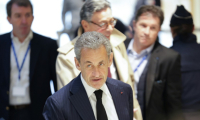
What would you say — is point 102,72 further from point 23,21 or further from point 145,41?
point 23,21

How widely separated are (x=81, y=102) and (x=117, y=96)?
27cm

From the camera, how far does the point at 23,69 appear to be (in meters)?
3.29

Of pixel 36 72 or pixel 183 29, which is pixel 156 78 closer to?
pixel 183 29

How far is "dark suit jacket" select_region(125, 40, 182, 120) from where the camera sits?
10.4ft

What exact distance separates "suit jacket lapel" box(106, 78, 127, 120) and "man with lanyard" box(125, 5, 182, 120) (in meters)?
1.13

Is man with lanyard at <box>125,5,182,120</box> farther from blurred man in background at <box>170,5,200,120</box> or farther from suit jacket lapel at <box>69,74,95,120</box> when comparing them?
suit jacket lapel at <box>69,74,95,120</box>

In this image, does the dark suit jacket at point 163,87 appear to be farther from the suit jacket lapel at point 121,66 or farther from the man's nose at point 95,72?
the man's nose at point 95,72

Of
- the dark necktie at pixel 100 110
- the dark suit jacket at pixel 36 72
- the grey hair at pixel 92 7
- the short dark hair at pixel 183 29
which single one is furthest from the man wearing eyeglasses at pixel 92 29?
the short dark hair at pixel 183 29

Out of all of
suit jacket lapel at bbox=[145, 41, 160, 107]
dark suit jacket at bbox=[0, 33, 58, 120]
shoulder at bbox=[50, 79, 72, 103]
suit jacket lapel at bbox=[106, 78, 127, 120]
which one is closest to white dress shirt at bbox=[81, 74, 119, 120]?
suit jacket lapel at bbox=[106, 78, 127, 120]

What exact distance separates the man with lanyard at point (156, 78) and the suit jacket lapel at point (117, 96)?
44.5 inches

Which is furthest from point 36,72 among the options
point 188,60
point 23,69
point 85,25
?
point 188,60

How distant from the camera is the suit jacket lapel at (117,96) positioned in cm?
203

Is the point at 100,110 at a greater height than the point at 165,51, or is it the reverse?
the point at 100,110

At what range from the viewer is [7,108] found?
321 centimetres
